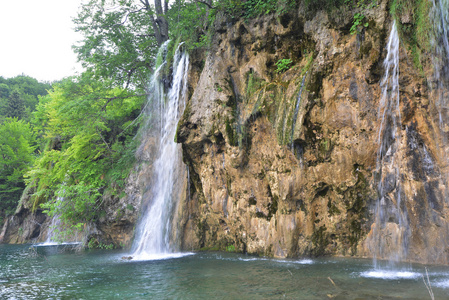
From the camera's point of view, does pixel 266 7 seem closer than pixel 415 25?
No

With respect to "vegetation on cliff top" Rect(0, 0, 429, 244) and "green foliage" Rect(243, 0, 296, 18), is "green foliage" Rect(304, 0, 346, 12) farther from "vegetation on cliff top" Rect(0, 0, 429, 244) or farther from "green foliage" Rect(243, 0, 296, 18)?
"vegetation on cliff top" Rect(0, 0, 429, 244)

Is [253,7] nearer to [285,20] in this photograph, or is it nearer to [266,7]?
[266,7]

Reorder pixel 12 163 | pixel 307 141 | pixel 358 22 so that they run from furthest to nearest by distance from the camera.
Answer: pixel 12 163 < pixel 307 141 < pixel 358 22

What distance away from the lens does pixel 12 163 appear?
24.4m

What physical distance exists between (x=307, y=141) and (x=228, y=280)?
4.69 m

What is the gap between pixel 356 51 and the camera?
8.50 m

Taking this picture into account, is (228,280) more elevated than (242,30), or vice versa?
(242,30)

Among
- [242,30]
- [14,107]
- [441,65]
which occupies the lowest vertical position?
[441,65]

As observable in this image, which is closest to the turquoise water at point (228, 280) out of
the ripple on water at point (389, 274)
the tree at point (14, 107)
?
the ripple on water at point (389, 274)

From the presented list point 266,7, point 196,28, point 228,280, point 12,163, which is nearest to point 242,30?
point 266,7

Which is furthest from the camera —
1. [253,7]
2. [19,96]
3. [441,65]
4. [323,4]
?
[19,96]

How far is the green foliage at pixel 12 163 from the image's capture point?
24.1 meters

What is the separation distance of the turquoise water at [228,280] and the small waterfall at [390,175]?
0.72 metres

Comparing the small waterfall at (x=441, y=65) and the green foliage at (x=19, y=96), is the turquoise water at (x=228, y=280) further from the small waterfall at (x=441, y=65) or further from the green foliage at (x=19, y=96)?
the green foliage at (x=19, y=96)
